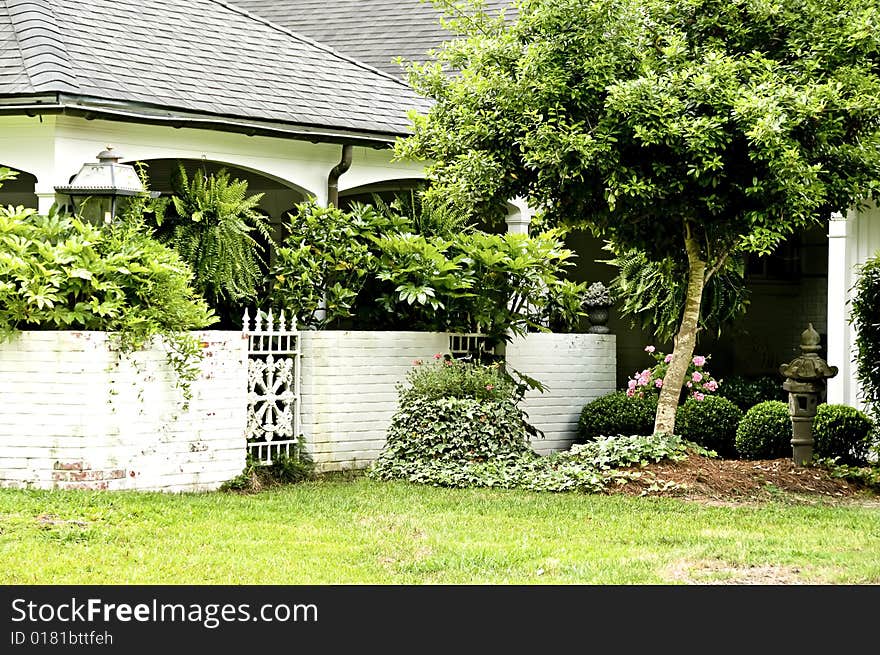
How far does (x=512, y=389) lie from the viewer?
41.0 feet


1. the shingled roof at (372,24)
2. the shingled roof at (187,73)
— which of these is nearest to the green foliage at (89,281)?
the shingled roof at (187,73)

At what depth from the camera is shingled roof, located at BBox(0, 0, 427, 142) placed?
11.2 metres

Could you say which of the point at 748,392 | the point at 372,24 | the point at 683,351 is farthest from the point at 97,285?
the point at 372,24

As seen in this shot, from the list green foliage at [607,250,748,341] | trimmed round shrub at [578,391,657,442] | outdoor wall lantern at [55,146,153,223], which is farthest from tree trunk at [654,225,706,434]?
outdoor wall lantern at [55,146,153,223]

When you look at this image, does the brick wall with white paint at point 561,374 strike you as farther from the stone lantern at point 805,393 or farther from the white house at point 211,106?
the stone lantern at point 805,393

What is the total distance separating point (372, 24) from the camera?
60.0 feet

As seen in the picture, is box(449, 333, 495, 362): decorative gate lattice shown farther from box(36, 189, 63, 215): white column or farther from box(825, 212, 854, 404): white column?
box(36, 189, 63, 215): white column

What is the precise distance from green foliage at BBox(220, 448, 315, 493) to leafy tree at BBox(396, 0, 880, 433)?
2664mm

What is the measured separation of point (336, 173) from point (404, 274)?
5.22ft

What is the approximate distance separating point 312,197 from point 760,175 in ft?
13.9

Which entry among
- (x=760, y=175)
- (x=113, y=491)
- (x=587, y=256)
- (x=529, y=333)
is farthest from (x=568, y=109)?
(x=587, y=256)

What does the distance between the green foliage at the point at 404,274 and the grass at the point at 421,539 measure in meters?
2.24

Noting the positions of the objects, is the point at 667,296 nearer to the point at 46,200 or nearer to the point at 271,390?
the point at 271,390

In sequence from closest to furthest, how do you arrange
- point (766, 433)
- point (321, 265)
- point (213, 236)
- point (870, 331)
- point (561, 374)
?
point (213, 236) → point (870, 331) → point (321, 265) → point (766, 433) → point (561, 374)
